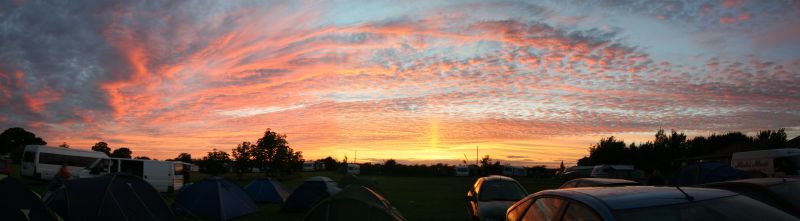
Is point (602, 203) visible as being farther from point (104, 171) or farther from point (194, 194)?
point (104, 171)

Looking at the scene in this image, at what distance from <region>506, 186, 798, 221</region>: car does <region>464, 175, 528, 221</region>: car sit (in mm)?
7023

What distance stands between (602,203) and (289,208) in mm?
15471

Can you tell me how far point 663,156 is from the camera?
228 ft

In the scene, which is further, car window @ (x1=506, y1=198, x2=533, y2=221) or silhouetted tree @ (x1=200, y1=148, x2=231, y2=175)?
silhouetted tree @ (x1=200, y1=148, x2=231, y2=175)

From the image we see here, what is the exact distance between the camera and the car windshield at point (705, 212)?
4129 mm

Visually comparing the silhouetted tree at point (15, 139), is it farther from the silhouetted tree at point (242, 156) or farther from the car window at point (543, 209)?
the car window at point (543, 209)

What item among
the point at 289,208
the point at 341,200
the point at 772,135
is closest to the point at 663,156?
the point at 772,135

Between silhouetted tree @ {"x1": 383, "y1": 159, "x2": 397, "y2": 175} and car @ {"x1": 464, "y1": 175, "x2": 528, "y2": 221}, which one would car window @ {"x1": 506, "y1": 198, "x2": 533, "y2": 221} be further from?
silhouetted tree @ {"x1": 383, "y1": 159, "x2": 397, "y2": 175}

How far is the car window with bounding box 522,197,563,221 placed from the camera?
5078 mm

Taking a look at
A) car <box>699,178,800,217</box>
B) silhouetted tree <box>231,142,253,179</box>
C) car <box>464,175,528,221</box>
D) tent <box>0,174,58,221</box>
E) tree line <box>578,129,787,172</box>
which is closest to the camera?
car <box>699,178,800,217</box>

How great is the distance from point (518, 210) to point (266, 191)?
58.2ft

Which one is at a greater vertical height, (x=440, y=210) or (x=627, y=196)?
(x=627, y=196)

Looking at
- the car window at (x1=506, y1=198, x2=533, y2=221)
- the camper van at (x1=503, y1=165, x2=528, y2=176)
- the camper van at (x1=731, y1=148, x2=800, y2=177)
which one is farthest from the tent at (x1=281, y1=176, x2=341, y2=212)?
the camper van at (x1=503, y1=165, x2=528, y2=176)

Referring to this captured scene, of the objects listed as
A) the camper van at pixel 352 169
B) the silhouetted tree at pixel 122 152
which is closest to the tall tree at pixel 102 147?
the silhouetted tree at pixel 122 152
